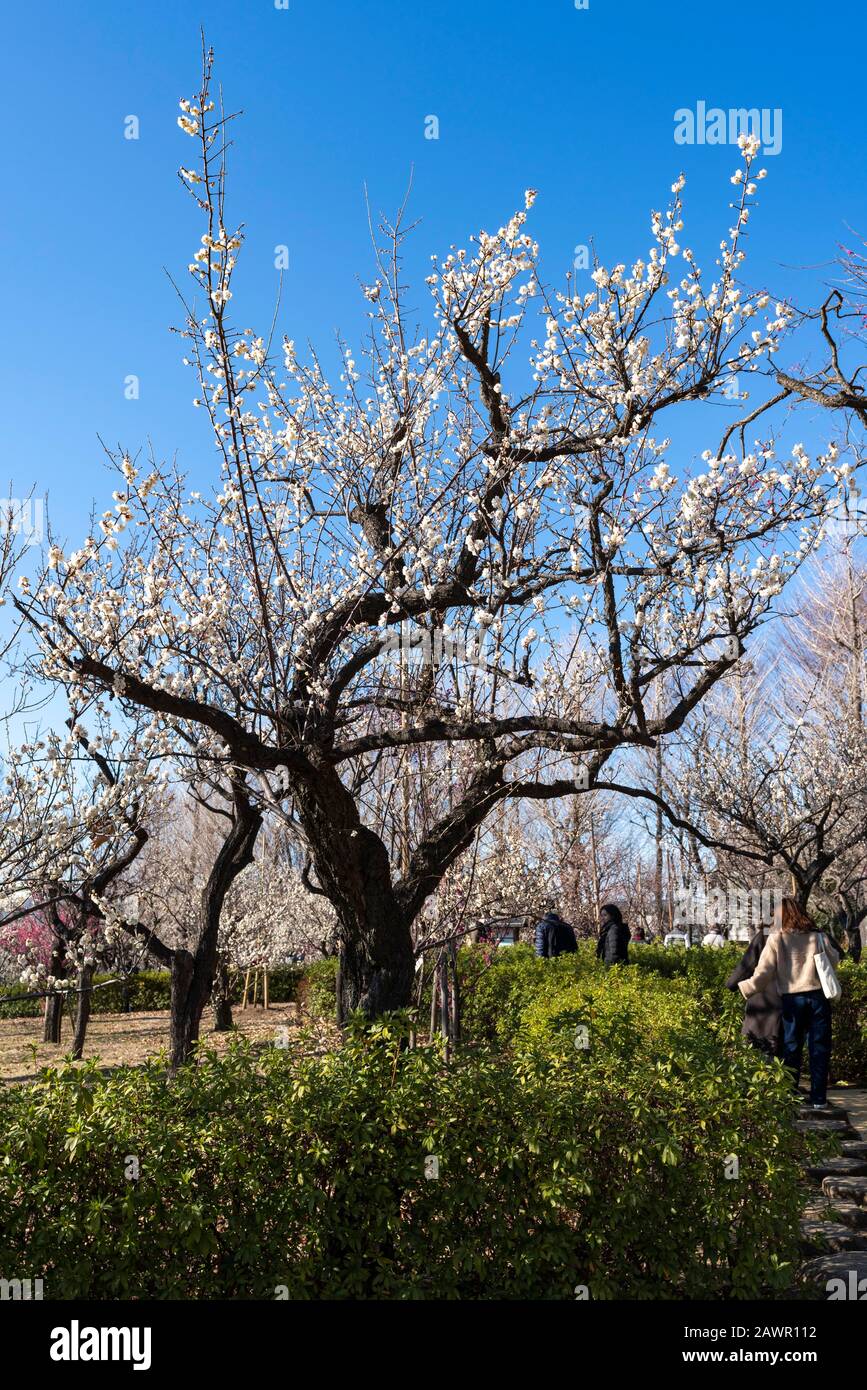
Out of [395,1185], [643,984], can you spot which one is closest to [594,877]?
[643,984]

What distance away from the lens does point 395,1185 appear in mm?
3461

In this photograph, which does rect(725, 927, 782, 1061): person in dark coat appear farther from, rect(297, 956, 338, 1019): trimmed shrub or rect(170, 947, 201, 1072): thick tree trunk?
rect(297, 956, 338, 1019): trimmed shrub

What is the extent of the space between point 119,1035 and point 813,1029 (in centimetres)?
1265

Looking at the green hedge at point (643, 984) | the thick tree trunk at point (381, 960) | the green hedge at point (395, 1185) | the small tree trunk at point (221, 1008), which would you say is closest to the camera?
the green hedge at point (395, 1185)

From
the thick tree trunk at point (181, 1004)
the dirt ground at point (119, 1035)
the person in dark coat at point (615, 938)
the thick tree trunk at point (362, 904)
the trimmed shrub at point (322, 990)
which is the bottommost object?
the dirt ground at point (119, 1035)

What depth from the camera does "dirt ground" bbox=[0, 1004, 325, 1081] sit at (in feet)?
43.7

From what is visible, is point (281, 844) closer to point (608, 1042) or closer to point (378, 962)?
point (378, 962)

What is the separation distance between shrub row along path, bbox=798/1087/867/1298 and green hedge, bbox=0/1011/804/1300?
53 cm

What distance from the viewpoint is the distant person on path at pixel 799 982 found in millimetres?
7227

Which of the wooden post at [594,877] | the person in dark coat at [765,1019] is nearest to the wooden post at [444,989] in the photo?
the person in dark coat at [765,1019]

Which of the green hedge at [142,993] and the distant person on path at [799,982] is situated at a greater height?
the distant person on path at [799,982]

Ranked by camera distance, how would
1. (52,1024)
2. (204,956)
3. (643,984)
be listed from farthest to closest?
(52,1024) < (204,956) < (643,984)

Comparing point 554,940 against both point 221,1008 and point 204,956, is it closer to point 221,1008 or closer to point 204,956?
point 204,956

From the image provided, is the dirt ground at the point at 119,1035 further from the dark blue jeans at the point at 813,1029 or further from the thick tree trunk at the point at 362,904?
the thick tree trunk at the point at 362,904
